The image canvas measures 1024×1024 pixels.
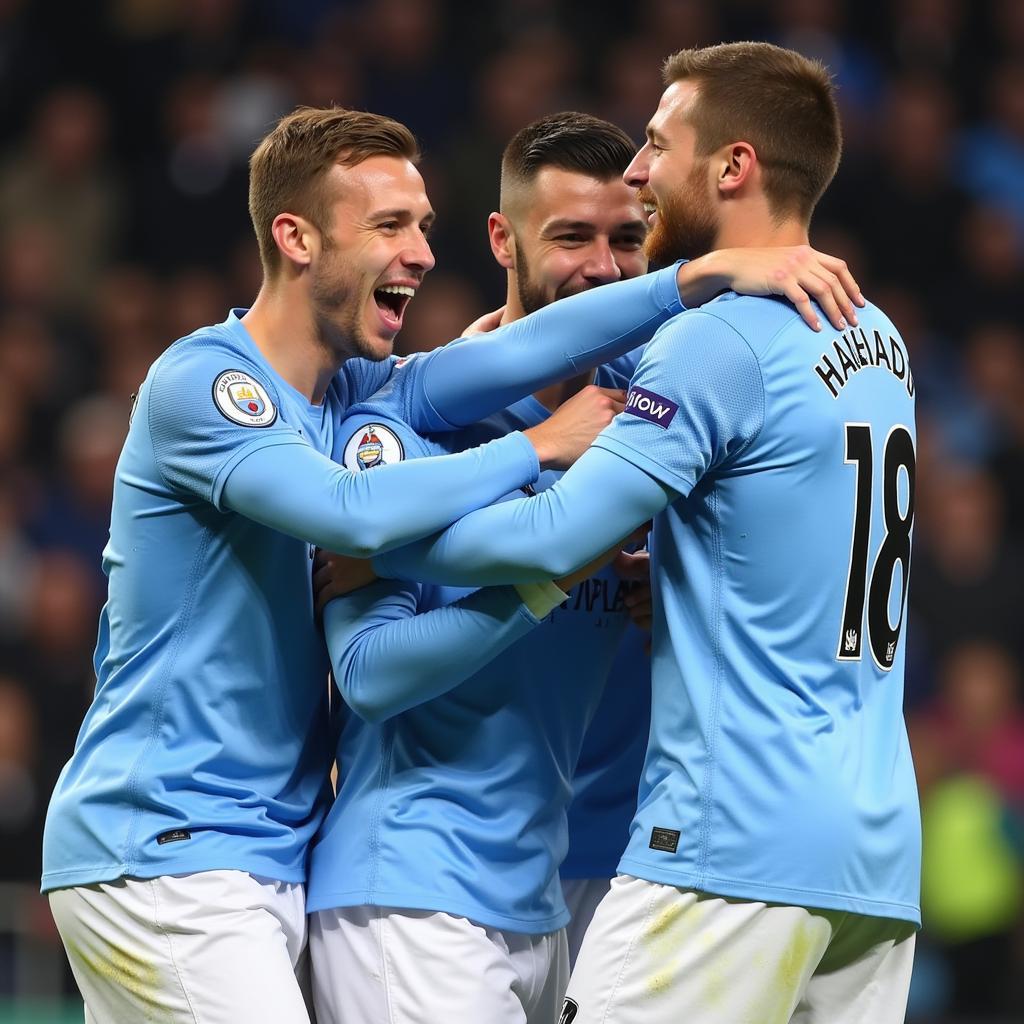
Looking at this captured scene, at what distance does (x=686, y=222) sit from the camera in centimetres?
319

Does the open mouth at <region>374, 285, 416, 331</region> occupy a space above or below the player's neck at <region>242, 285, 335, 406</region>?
above

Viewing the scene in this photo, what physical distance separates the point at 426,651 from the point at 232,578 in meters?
0.41

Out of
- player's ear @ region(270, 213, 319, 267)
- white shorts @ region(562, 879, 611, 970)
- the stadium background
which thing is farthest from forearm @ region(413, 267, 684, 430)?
the stadium background

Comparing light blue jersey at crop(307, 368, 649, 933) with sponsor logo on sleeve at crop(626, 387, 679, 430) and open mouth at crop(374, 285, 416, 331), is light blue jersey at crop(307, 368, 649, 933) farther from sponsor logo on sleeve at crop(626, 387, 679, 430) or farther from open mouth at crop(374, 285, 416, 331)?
sponsor logo on sleeve at crop(626, 387, 679, 430)

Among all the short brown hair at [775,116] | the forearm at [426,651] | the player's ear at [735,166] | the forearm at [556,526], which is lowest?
the forearm at [426,651]

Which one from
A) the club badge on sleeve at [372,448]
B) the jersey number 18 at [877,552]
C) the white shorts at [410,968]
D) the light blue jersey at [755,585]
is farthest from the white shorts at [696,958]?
the club badge on sleeve at [372,448]

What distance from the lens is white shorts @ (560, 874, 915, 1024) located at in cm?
282

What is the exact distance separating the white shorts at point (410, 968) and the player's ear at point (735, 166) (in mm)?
1371

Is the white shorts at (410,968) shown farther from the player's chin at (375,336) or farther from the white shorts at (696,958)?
the player's chin at (375,336)

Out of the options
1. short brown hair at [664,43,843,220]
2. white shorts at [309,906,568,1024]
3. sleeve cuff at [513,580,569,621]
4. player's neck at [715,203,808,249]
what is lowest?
white shorts at [309,906,568,1024]

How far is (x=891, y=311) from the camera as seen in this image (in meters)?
8.83

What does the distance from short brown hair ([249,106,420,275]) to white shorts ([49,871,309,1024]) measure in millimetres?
1177

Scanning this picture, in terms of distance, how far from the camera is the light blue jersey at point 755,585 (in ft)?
9.33

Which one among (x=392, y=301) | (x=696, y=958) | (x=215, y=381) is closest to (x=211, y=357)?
(x=215, y=381)
